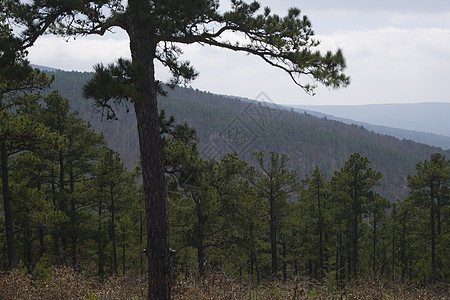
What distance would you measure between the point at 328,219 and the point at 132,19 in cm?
2063

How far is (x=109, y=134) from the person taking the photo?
517ft

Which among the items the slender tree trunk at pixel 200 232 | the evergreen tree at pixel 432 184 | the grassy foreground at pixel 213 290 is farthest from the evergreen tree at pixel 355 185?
the grassy foreground at pixel 213 290

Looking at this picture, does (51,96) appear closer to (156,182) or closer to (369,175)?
(156,182)

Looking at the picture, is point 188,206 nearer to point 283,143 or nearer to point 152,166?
point 152,166

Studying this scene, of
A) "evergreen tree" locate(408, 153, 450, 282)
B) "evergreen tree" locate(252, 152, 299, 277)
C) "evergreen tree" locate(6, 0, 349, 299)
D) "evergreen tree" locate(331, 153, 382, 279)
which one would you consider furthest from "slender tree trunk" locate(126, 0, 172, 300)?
"evergreen tree" locate(408, 153, 450, 282)

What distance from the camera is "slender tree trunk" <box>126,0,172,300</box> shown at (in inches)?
208

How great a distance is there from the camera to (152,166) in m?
5.42

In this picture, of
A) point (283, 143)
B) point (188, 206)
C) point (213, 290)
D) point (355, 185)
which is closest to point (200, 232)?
point (188, 206)

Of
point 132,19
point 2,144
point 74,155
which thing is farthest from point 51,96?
point 132,19

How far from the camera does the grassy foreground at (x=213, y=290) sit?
5312mm

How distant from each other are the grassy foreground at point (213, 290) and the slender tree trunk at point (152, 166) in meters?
0.53

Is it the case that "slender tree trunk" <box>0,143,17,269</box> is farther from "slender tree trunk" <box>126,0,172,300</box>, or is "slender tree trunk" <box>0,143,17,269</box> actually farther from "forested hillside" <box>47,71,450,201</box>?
"forested hillside" <box>47,71,450,201</box>

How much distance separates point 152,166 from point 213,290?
228 centimetres

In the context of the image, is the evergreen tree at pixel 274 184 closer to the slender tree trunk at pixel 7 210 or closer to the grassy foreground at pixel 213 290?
the slender tree trunk at pixel 7 210
